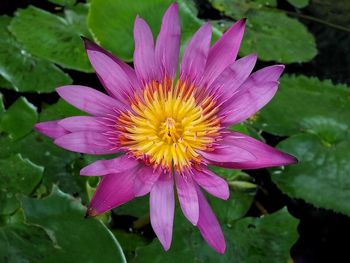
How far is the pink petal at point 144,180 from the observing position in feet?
3.54

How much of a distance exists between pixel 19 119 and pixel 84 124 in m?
0.61

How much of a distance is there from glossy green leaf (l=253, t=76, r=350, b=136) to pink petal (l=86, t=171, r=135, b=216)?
32.6 inches

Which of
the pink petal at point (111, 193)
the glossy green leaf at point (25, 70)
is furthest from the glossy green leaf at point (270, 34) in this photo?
the pink petal at point (111, 193)

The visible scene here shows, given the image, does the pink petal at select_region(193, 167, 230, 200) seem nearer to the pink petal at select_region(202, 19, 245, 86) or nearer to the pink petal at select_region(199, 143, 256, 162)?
the pink petal at select_region(199, 143, 256, 162)

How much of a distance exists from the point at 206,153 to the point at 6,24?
3.59ft

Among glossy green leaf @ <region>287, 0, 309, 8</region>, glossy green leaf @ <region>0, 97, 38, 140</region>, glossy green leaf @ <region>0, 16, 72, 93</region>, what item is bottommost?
glossy green leaf @ <region>0, 97, 38, 140</region>

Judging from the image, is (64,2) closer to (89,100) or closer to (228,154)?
(89,100)

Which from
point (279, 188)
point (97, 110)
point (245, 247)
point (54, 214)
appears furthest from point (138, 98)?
point (279, 188)

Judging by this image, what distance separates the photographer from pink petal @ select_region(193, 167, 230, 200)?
42.3 inches

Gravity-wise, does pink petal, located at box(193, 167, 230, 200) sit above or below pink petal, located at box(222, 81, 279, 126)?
below

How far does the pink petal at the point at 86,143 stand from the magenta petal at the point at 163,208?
0.14 metres

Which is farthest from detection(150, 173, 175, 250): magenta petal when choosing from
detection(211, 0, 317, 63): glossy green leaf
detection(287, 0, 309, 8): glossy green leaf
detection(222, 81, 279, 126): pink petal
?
detection(287, 0, 309, 8): glossy green leaf

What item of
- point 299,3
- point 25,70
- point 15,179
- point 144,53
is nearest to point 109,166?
point 144,53

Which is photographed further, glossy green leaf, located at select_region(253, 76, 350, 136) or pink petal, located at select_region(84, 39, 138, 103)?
glossy green leaf, located at select_region(253, 76, 350, 136)
